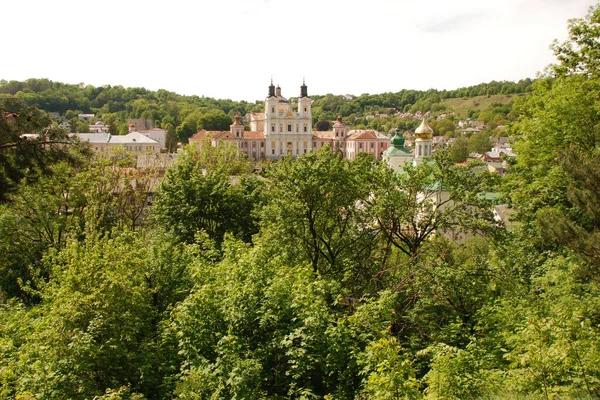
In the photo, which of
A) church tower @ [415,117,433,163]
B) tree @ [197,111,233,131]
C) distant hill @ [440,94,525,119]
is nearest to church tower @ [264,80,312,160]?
tree @ [197,111,233,131]

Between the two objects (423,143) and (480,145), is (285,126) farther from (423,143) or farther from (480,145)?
(423,143)

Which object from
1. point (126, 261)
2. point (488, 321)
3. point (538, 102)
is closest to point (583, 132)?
point (538, 102)

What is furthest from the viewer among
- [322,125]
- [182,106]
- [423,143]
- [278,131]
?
[182,106]

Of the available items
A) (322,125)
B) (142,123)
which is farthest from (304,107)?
(142,123)

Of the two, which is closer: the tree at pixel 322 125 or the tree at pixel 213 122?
the tree at pixel 213 122

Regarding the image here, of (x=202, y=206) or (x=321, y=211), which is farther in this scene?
(x=202, y=206)

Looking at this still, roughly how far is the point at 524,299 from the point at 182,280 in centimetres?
725

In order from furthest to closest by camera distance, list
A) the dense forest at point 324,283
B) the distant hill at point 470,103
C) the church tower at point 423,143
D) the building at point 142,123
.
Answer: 1. the distant hill at point 470,103
2. the building at point 142,123
3. the church tower at point 423,143
4. the dense forest at point 324,283

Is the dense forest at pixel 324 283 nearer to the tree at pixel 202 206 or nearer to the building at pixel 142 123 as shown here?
the tree at pixel 202 206

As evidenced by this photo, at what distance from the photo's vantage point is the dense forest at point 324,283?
7.44 m

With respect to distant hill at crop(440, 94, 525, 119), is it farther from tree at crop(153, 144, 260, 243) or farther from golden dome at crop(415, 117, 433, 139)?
tree at crop(153, 144, 260, 243)

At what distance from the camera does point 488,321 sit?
1001 centimetres

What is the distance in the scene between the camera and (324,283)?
9719 mm

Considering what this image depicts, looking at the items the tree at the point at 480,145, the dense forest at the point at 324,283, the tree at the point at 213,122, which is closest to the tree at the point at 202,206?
the dense forest at the point at 324,283
